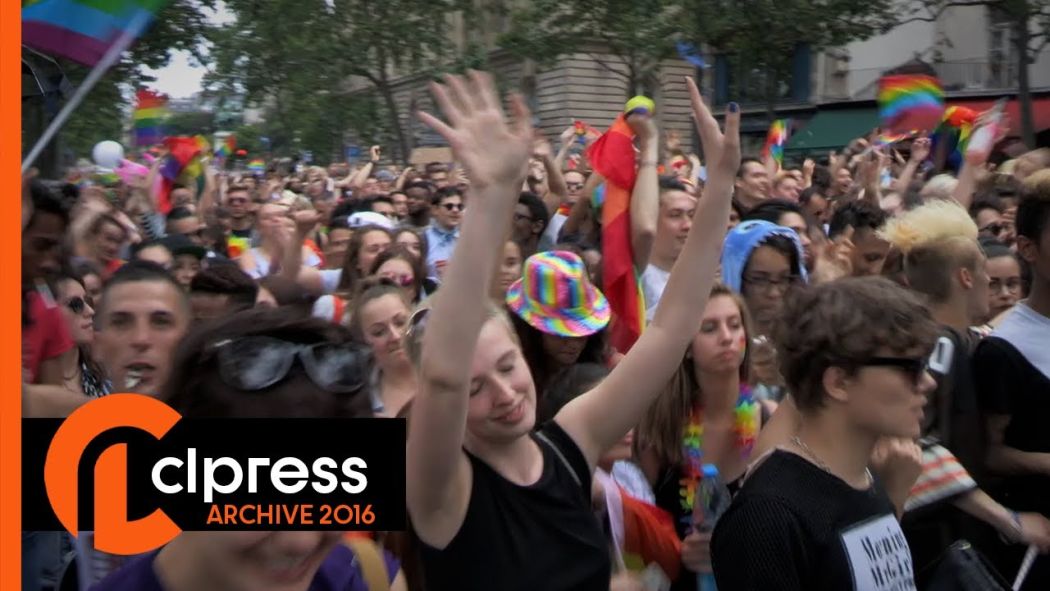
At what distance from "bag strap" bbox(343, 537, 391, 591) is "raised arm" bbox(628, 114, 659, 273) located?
3.50 m

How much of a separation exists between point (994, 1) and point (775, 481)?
23354 mm

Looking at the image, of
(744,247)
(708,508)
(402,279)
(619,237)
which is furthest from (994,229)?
(708,508)

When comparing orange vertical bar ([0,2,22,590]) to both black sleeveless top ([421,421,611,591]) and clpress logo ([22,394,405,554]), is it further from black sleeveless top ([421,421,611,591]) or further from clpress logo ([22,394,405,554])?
black sleeveless top ([421,421,611,591])

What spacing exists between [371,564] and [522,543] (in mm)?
430

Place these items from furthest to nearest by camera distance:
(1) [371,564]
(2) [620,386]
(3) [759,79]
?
(3) [759,79] → (2) [620,386] → (1) [371,564]

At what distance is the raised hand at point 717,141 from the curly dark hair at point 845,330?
1.38 feet

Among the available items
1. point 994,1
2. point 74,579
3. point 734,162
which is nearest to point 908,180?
point 734,162

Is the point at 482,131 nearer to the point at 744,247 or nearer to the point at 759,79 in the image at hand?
the point at 744,247

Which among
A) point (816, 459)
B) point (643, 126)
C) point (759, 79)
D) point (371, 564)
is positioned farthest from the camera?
point (759, 79)

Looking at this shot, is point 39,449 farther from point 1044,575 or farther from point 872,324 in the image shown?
point 1044,575

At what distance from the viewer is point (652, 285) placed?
535cm

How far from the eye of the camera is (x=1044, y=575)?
3578mm

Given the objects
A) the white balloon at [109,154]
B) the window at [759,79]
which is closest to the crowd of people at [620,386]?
the white balloon at [109,154]

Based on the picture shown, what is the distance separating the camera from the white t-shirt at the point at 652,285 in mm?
5305
